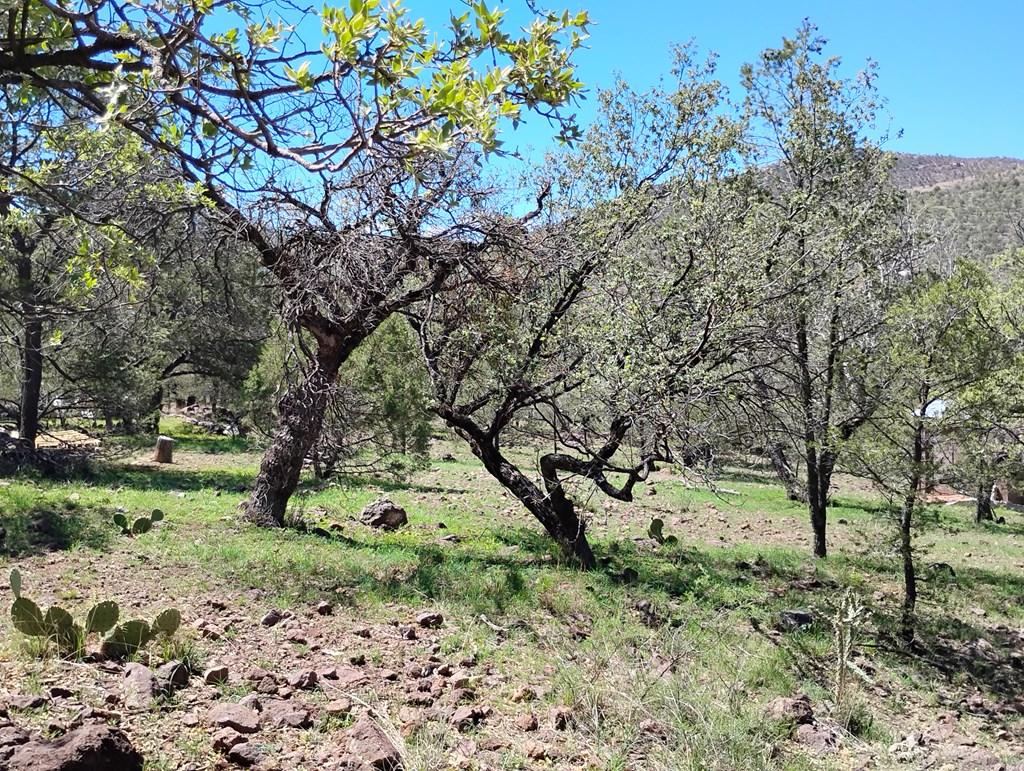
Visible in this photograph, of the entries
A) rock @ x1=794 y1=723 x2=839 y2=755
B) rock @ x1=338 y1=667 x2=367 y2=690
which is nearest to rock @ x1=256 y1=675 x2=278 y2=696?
rock @ x1=338 y1=667 x2=367 y2=690

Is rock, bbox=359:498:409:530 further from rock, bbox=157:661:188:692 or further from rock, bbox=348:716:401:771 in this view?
rock, bbox=348:716:401:771

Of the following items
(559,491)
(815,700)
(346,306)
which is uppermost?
(346,306)

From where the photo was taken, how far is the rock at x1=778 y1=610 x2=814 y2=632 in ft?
25.0

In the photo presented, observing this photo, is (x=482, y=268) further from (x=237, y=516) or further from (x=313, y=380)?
Result: (x=237, y=516)

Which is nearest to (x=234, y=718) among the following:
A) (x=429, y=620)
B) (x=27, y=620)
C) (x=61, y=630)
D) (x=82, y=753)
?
(x=82, y=753)

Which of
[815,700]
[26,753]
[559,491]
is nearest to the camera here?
[26,753]

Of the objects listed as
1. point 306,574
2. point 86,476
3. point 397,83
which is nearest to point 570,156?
point 306,574

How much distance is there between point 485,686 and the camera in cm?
473

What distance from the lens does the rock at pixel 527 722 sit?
4.11 metres

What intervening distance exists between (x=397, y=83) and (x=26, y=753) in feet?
9.75

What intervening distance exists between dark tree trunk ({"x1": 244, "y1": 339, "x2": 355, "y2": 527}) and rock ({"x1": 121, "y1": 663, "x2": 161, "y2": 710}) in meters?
4.96

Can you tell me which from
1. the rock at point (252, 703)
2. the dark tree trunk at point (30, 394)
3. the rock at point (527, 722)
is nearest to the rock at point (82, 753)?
the rock at point (252, 703)

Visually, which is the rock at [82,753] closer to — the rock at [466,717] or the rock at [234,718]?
the rock at [234,718]

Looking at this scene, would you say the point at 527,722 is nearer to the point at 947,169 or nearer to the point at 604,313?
the point at 604,313
